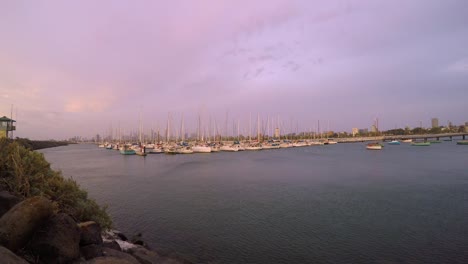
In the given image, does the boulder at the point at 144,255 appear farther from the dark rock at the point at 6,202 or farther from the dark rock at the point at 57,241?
the dark rock at the point at 6,202

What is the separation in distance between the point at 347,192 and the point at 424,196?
6014mm

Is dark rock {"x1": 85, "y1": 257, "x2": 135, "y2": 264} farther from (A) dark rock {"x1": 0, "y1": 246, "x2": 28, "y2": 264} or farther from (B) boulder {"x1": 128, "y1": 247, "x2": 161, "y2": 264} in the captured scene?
(B) boulder {"x1": 128, "y1": 247, "x2": 161, "y2": 264}

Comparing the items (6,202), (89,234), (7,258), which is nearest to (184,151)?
(89,234)

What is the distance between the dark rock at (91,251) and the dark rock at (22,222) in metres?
1.43

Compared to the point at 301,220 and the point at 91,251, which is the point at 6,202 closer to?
the point at 91,251

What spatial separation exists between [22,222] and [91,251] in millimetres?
1995

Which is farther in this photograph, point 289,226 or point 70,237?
point 289,226

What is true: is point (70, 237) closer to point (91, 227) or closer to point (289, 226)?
point (91, 227)

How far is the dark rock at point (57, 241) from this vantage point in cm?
574

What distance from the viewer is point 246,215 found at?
16672 millimetres

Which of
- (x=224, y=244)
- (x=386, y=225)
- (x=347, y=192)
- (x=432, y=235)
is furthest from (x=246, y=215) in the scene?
(x=347, y=192)

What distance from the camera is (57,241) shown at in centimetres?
590

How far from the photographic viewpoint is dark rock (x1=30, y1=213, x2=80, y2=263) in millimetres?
5742

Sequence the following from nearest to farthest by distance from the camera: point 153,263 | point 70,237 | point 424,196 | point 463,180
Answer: point 70,237 → point 153,263 → point 424,196 → point 463,180
